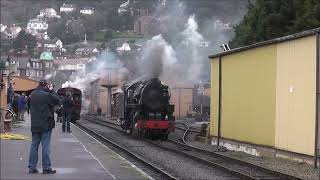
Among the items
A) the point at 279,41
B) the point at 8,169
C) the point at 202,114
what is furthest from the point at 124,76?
the point at 8,169

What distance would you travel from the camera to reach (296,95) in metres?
16.6

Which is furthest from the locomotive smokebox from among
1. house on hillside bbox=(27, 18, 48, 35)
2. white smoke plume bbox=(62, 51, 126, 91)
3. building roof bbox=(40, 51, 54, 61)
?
house on hillside bbox=(27, 18, 48, 35)

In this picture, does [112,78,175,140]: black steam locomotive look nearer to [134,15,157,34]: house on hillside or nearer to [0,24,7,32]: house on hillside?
[134,15,157,34]: house on hillside

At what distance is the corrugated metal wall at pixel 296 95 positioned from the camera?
1567 cm

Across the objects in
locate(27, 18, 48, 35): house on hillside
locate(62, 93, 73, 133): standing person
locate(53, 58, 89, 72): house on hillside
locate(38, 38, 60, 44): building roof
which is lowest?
locate(62, 93, 73, 133): standing person

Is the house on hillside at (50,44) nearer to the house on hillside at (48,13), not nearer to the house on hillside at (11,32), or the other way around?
the house on hillside at (48,13)

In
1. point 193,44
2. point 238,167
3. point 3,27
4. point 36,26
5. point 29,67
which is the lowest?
point 238,167

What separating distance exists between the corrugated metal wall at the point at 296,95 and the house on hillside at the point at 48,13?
137 metres

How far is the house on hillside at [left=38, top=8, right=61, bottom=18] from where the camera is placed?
5944 inches

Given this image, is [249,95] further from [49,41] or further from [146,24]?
[49,41]

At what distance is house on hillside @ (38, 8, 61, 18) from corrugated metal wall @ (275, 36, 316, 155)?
450 ft

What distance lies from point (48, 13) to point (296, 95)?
14196 cm

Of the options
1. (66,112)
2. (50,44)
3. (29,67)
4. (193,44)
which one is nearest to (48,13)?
(50,44)

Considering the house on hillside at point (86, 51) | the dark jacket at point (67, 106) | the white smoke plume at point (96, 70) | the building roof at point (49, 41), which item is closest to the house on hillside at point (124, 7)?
the house on hillside at point (86, 51)
